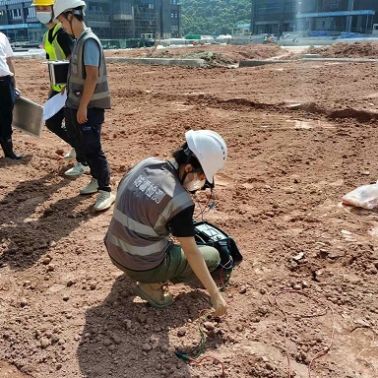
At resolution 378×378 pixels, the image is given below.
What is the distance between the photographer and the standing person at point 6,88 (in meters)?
4.80

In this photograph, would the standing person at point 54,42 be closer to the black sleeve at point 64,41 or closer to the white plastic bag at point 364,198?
the black sleeve at point 64,41

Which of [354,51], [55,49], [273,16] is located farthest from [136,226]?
[273,16]

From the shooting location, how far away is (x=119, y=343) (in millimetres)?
2488

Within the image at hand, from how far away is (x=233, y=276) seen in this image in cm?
310

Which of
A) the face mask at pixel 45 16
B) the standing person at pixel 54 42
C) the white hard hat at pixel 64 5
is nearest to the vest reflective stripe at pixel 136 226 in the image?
the white hard hat at pixel 64 5

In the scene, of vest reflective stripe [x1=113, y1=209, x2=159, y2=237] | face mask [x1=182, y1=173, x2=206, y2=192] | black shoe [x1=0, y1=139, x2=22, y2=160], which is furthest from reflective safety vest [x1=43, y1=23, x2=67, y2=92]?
face mask [x1=182, y1=173, x2=206, y2=192]

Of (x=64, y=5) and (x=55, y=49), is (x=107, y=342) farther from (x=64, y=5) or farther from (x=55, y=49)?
(x=55, y=49)

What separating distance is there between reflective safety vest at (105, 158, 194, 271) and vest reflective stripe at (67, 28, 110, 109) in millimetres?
1537

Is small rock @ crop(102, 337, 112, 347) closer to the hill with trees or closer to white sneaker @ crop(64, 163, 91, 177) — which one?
white sneaker @ crop(64, 163, 91, 177)

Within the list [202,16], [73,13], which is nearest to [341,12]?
[202,16]

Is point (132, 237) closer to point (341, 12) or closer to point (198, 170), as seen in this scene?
point (198, 170)

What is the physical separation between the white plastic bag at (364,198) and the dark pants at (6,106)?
386 cm

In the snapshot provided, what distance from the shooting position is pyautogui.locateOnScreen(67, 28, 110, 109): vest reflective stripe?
3.55 meters

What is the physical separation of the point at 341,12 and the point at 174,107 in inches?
2289
